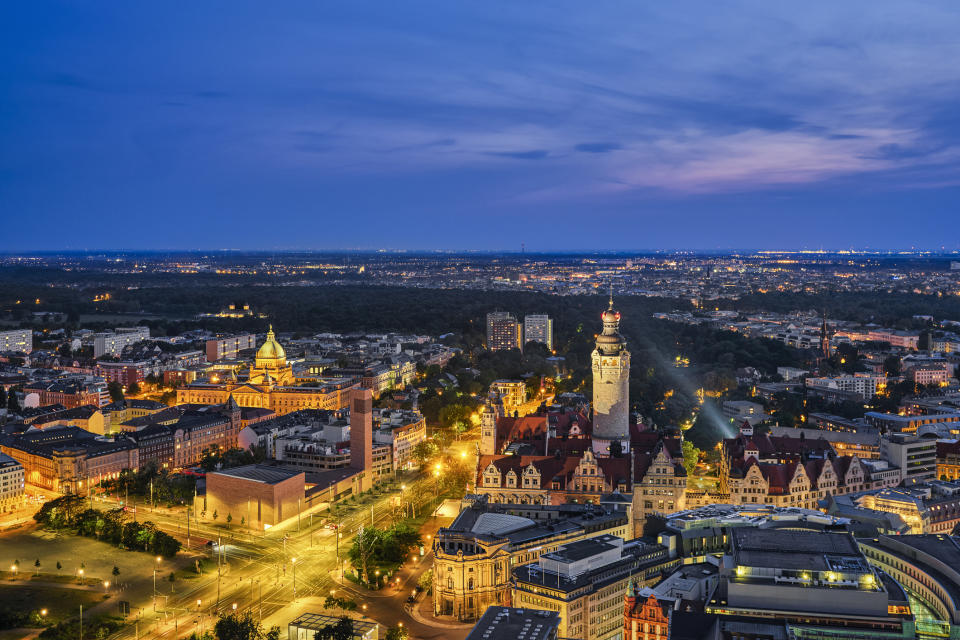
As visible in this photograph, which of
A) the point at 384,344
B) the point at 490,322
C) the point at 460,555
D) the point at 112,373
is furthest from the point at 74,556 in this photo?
the point at 490,322

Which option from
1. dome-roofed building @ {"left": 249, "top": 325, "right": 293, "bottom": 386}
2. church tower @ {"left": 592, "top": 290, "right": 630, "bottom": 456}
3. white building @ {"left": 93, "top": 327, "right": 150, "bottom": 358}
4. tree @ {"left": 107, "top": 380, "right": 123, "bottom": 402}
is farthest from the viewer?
white building @ {"left": 93, "top": 327, "right": 150, "bottom": 358}

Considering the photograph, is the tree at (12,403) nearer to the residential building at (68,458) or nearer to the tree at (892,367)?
the residential building at (68,458)

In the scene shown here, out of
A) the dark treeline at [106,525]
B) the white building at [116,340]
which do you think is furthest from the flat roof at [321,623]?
the white building at [116,340]

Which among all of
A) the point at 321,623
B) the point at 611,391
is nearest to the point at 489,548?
the point at 321,623

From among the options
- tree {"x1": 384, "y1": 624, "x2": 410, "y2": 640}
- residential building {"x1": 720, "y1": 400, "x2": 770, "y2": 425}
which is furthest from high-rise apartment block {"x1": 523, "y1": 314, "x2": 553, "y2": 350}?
tree {"x1": 384, "y1": 624, "x2": 410, "y2": 640}

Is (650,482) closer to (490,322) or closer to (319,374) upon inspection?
(319,374)

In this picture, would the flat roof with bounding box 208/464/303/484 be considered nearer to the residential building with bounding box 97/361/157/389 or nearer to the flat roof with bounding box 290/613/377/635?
the flat roof with bounding box 290/613/377/635
